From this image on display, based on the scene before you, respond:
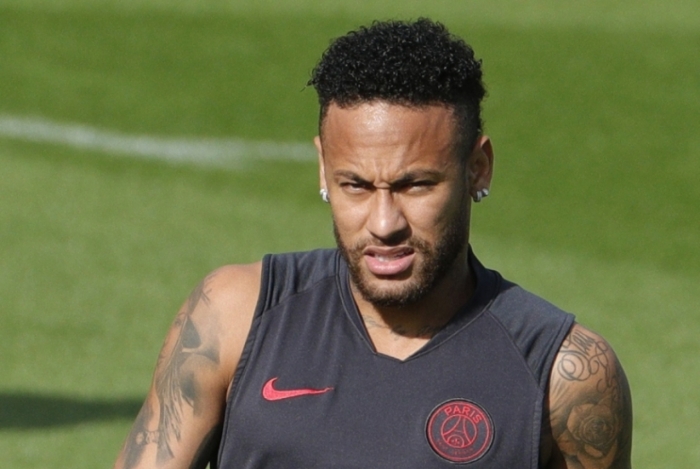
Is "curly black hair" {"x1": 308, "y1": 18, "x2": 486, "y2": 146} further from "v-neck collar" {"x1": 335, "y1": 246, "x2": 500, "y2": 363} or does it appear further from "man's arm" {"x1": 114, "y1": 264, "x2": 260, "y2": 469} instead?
"man's arm" {"x1": 114, "y1": 264, "x2": 260, "y2": 469}

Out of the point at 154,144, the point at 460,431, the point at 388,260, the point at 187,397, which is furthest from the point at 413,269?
the point at 154,144

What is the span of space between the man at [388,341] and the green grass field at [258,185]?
12.1ft

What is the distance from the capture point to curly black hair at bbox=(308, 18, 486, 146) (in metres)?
4.04

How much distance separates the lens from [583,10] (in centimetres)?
1573

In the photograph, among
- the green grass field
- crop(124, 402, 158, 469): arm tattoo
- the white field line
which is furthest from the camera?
the white field line

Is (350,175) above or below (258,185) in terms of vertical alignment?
above

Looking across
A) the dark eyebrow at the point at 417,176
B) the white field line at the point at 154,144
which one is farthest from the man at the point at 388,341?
the white field line at the point at 154,144

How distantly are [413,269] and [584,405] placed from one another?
1.92 ft

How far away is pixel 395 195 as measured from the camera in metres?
4.00

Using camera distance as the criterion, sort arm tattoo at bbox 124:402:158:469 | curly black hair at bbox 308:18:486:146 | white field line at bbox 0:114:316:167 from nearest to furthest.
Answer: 1. curly black hair at bbox 308:18:486:146
2. arm tattoo at bbox 124:402:158:469
3. white field line at bbox 0:114:316:167

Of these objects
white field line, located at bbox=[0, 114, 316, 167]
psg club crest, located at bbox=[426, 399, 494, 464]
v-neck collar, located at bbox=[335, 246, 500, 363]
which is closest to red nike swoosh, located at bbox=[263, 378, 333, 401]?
v-neck collar, located at bbox=[335, 246, 500, 363]

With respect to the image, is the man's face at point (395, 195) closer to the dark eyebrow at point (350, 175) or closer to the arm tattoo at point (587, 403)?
the dark eyebrow at point (350, 175)

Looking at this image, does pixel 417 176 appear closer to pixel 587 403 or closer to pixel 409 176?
pixel 409 176

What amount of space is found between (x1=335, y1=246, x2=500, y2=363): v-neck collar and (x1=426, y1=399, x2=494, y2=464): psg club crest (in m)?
0.18
